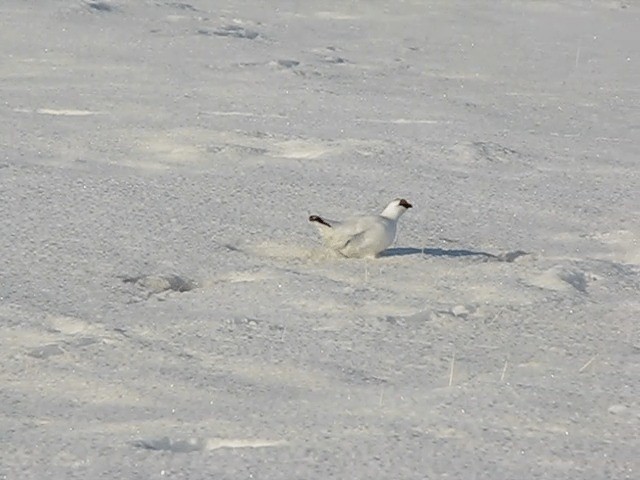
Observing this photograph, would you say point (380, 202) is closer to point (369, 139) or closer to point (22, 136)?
point (369, 139)

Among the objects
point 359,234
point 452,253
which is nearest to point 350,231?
point 359,234

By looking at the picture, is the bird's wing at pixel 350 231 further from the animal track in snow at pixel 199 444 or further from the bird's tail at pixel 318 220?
the animal track in snow at pixel 199 444

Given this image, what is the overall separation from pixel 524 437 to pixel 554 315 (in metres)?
0.83

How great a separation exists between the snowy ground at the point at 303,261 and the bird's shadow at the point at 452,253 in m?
0.02

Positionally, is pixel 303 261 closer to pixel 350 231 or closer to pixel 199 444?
pixel 350 231

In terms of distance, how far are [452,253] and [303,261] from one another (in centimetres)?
48

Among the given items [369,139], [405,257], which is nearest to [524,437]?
[405,257]

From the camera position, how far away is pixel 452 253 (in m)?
4.18

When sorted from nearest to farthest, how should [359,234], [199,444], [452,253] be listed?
[199,444] < [359,234] < [452,253]

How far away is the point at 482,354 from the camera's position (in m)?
3.33

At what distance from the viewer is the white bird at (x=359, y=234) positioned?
399 cm

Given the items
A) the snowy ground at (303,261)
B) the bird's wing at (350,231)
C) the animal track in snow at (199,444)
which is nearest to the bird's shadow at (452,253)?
the snowy ground at (303,261)

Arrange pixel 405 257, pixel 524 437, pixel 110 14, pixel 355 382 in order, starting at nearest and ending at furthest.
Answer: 1. pixel 524 437
2. pixel 355 382
3. pixel 405 257
4. pixel 110 14

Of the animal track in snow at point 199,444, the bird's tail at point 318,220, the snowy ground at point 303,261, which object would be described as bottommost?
the snowy ground at point 303,261
